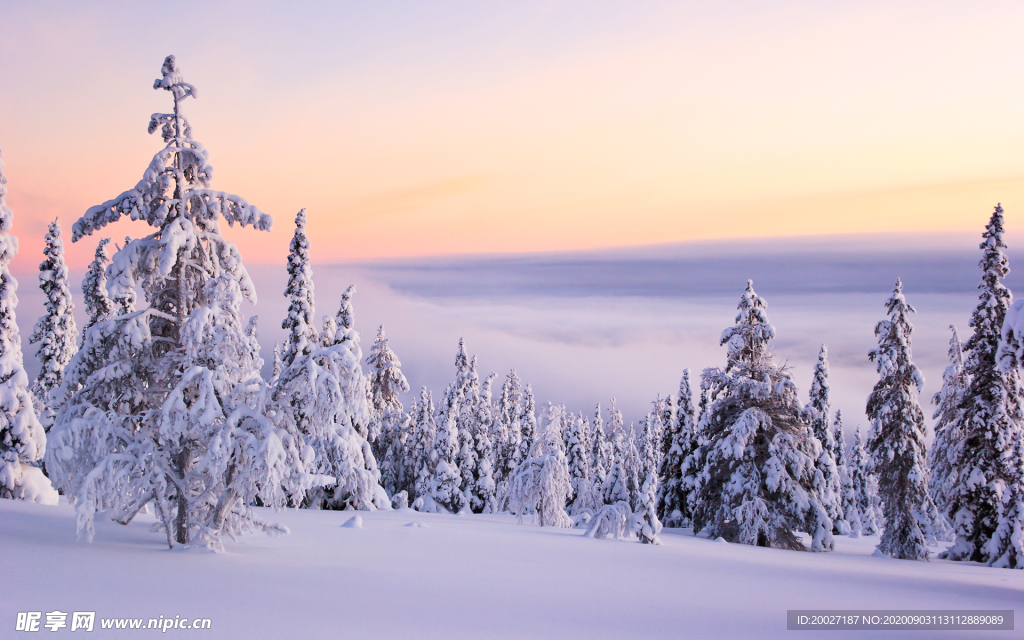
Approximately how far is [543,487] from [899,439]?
17.5m

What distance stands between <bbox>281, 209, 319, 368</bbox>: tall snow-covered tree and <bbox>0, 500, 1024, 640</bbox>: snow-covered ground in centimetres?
1597

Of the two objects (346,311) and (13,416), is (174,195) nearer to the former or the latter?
(13,416)

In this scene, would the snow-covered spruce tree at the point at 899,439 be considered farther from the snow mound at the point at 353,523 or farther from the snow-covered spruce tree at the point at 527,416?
the snow-covered spruce tree at the point at 527,416

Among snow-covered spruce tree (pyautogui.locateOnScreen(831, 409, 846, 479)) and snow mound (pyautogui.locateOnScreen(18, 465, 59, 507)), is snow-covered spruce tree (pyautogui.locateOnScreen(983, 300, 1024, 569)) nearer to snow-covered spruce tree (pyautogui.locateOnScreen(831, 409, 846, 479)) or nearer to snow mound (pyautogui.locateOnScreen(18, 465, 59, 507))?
snow-covered spruce tree (pyautogui.locateOnScreen(831, 409, 846, 479))

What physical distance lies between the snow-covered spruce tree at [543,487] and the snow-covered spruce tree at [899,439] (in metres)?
15.4

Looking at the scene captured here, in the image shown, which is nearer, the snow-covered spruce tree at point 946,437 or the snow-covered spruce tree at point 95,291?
the snow-covered spruce tree at point 946,437

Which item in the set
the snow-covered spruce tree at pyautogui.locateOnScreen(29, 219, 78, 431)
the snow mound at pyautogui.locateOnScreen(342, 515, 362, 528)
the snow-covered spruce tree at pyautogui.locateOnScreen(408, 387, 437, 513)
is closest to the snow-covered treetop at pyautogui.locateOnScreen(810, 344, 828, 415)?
the snow-covered spruce tree at pyautogui.locateOnScreen(408, 387, 437, 513)

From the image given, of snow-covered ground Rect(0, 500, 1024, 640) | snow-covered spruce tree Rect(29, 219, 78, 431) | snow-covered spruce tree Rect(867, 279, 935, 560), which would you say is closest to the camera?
snow-covered ground Rect(0, 500, 1024, 640)

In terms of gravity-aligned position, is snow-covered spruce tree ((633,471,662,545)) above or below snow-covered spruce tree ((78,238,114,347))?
below

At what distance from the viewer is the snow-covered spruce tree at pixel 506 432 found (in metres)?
65.9

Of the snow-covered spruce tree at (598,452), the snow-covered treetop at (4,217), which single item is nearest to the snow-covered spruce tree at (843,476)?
the snow-covered spruce tree at (598,452)

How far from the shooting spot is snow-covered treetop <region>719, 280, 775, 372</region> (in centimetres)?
3284

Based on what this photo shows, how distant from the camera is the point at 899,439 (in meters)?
31.3

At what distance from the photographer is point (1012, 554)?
2795 centimetres
